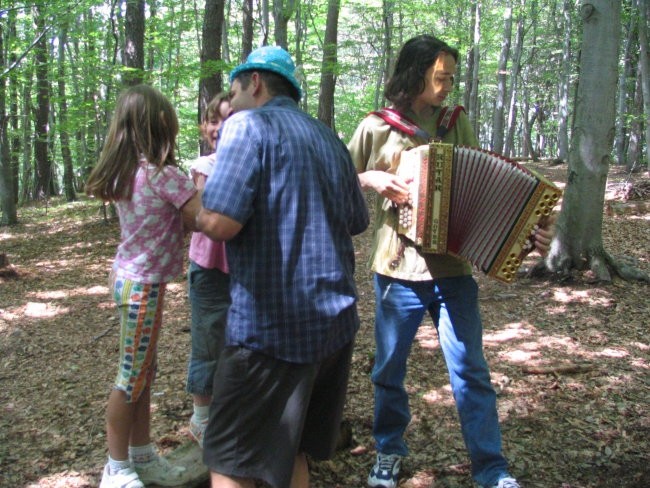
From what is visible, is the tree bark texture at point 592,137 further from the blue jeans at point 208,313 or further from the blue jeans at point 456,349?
the blue jeans at point 208,313

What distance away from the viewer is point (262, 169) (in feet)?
5.56

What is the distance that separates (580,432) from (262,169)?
2.71 m

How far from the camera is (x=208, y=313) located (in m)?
2.77

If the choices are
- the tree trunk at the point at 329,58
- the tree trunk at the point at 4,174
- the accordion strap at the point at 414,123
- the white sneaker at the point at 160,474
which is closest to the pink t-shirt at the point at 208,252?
the accordion strap at the point at 414,123

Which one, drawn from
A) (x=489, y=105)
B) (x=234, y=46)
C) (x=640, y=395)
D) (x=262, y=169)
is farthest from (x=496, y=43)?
(x=262, y=169)

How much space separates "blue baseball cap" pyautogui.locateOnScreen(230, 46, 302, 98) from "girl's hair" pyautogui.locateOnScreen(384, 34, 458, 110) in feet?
2.45

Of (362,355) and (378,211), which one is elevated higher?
(378,211)

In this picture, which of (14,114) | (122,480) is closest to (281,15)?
(122,480)

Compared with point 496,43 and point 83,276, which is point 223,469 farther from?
point 496,43

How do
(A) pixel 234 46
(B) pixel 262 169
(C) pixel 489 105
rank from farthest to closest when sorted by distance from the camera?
1. (C) pixel 489 105
2. (A) pixel 234 46
3. (B) pixel 262 169

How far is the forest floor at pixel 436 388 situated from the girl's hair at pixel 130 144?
169 centimetres

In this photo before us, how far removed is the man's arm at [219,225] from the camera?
166 centimetres

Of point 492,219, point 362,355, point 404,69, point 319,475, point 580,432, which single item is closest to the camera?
point 492,219

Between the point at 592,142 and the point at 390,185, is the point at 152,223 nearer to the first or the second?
the point at 390,185
